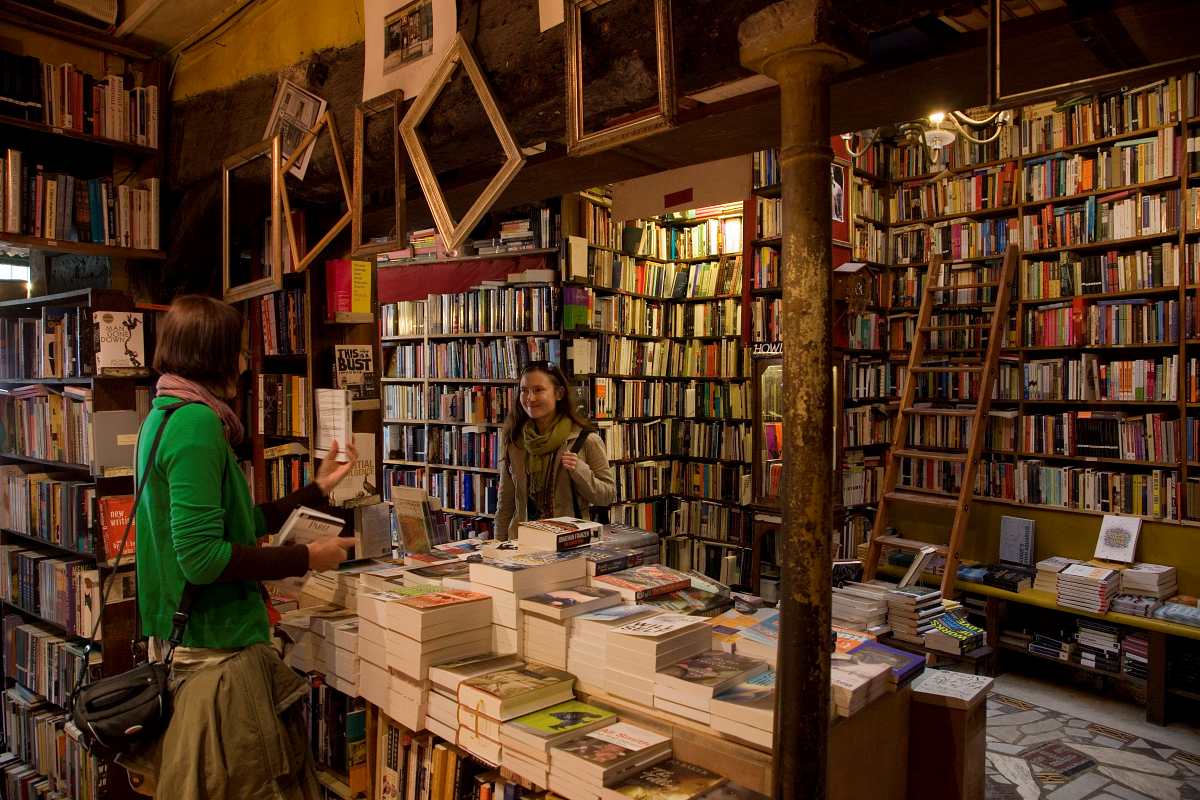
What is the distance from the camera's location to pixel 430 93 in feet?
6.64

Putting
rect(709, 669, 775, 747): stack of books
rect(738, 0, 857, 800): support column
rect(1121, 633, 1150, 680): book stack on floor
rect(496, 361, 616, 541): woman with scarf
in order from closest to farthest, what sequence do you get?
rect(738, 0, 857, 800): support column
rect(709, 669, 775, 747): stack of books
rect(496, 361, 616, 541): woman with scarf
rect(1121, 633, 1150, 680): book stack on floor

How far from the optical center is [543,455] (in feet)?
11.3

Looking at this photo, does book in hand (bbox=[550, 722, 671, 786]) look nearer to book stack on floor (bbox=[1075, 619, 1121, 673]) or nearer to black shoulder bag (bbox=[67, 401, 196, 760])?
black shoulder bag (bbox=[67, 401, 196, 760])

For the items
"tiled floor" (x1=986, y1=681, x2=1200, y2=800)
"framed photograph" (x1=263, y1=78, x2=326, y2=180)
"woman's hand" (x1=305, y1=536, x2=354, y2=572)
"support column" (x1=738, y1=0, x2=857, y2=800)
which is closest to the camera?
"support column" (x1=738, y1=0, x2=857, y2=800)

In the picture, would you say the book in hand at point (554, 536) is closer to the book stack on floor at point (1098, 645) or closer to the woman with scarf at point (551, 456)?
the woman with scarf at point (551, 456)

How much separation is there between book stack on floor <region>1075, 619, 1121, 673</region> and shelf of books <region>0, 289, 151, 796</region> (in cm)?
456

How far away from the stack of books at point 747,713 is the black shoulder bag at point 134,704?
1147 millimetres

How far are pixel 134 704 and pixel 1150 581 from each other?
457 cm

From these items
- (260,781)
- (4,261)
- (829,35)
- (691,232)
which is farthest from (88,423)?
(691,232)

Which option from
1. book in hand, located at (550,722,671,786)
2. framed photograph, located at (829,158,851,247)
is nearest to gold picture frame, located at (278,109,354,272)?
book in hand, located at (550,722,671,786)

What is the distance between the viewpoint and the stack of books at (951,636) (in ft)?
7.68

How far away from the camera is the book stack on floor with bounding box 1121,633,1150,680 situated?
12.8 ft

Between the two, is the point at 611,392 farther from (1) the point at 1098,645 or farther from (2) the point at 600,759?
(2) the point at 600,759

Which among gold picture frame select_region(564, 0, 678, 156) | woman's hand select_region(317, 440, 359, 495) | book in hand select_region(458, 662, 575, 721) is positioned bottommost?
book in hand select_region(458, 662, 575, 721)
